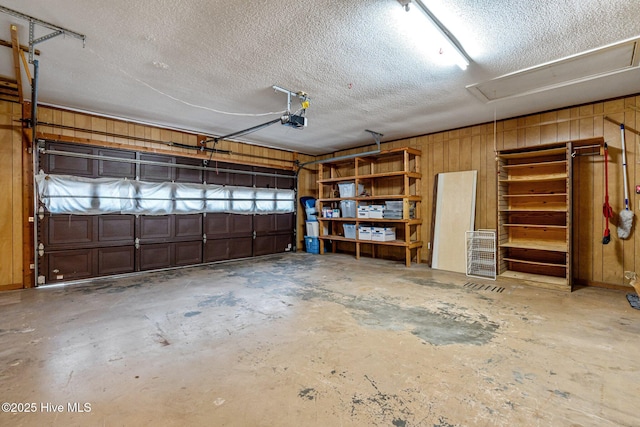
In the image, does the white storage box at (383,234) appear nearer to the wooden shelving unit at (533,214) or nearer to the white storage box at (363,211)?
the white storage box at (363,211)

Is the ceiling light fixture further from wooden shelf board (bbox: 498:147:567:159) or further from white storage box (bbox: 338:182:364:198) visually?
white storage box (bbox: 338:182:364:198)

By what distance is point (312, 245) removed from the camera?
745 cm

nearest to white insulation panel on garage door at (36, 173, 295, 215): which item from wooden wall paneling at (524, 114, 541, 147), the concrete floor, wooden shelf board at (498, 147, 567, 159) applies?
the concrete floor

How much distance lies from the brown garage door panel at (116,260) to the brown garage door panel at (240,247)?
1900 mm

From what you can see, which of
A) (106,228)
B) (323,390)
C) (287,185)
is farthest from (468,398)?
(287,185)

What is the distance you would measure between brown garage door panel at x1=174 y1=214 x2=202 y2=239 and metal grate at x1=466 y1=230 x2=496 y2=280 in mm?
5177

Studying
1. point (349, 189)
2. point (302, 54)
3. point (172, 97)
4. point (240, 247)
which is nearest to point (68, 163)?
point (172, 97)

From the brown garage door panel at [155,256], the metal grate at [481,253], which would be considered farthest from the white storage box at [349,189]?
the brown garage door panel at [155,256]

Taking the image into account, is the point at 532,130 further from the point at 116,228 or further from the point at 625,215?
the point at 116,228

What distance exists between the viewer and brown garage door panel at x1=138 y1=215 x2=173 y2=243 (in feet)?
17.0

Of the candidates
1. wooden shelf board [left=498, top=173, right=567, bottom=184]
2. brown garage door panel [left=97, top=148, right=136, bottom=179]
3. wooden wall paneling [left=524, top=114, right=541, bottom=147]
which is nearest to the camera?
wooden shelf board [left=498, top=173, right=567, bottom=184]

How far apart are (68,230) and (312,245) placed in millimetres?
4822

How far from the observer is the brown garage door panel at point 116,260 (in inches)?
189

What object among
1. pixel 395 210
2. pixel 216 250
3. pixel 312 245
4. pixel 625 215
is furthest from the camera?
pixel 312 245
